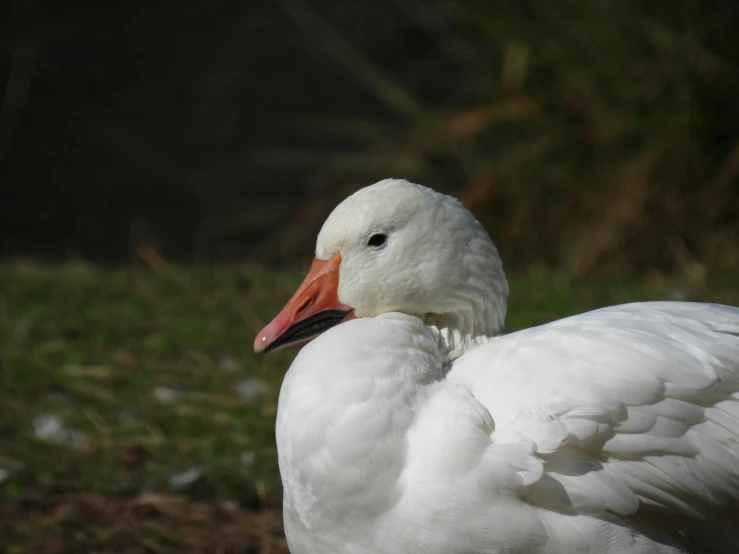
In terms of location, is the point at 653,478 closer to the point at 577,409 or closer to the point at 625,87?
the point at 577,409

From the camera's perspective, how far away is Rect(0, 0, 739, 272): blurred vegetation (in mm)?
5945

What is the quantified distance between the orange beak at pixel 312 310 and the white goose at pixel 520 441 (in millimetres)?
169

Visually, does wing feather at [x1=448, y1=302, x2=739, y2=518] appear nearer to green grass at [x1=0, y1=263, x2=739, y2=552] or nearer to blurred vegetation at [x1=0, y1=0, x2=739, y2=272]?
green grass at [x1=0, y1=263, x2=739, y2=552]

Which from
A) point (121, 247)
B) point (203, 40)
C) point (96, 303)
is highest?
point (203, 40)

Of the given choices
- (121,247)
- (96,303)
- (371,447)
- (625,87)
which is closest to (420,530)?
(371,447)

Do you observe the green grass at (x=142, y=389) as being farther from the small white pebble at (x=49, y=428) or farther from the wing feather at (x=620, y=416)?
the wing feather at (x=620, y=416)

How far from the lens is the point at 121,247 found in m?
7.77

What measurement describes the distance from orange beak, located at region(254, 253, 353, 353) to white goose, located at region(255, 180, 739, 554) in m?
0.17

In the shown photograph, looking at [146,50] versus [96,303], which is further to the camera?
[146,50]

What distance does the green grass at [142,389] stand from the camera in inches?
126

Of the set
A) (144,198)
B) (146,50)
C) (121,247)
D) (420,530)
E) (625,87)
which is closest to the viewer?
(420,530)

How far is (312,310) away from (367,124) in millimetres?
4487

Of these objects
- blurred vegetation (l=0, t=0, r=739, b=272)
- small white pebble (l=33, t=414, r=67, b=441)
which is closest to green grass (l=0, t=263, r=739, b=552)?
small white pebble (l=33, t=414, r=67, b=441)

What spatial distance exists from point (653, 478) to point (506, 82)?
468 cm
